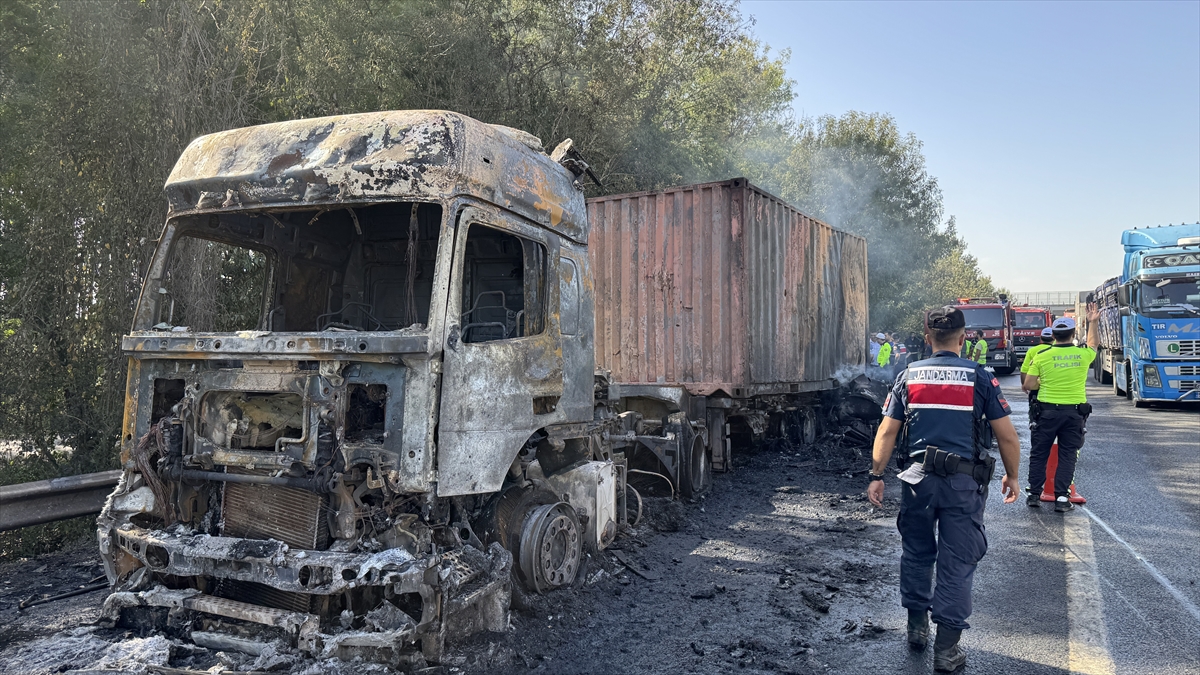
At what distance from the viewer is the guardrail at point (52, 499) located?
15.0 ft

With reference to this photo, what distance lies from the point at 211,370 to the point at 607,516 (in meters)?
2.75

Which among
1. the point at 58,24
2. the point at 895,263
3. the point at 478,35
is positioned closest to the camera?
the point at 58,24

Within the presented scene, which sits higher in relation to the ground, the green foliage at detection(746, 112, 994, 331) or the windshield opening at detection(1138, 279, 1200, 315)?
the green foliage at detection(746, 112, 994, 331)

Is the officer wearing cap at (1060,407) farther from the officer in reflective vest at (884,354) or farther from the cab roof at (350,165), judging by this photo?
the officer in reflective vest at (884,354)

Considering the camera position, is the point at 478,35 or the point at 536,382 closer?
the point at 536,382

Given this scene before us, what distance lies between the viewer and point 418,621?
3.43 m

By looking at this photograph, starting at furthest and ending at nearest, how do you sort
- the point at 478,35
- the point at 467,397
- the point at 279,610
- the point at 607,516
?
the point at 478,35 → the point at 607,516 → the point at 467,397 → the point at 279,610

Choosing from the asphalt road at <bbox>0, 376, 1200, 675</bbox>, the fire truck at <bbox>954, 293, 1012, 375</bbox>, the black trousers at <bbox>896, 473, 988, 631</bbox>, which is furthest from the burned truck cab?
the fire truck at <bbox>954, 293, 1012, 375</bbox>

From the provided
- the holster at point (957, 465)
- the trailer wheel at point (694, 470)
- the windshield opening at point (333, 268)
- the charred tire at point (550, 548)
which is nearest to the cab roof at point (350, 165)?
the windshield opening at point (333, 268)

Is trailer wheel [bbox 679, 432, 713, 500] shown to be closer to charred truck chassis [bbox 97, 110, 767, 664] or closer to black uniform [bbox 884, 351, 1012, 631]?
charred truck chassis [bbox 97, 110, 767, 664]

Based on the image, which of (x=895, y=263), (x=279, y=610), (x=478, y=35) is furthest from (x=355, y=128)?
(x=895, y=263)

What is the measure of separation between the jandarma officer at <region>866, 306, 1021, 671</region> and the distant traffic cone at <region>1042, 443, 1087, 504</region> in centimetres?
390

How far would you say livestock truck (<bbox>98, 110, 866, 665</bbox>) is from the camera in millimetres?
3430

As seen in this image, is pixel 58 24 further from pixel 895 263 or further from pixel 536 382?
pixel 895 263
